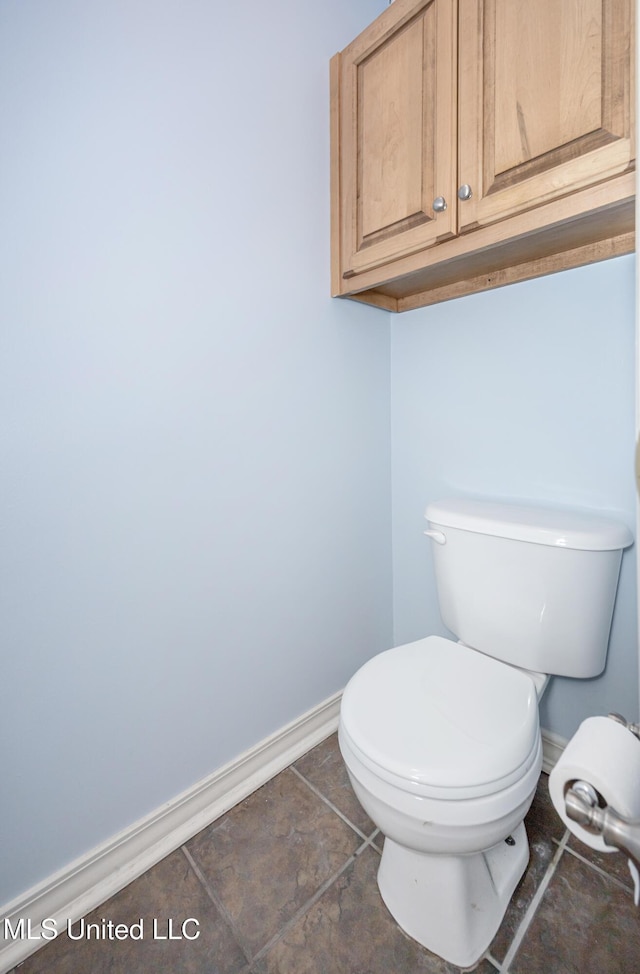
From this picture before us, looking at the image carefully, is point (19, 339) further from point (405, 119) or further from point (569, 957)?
point (569, 957)

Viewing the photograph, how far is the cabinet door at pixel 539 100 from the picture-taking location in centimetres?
76

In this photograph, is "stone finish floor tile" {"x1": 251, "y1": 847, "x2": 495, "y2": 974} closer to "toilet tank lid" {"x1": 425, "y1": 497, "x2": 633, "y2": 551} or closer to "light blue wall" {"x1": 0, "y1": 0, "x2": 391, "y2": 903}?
"light blue wall" {"x1": 0, "y1": 0, "x2": 391, "y2": 903}

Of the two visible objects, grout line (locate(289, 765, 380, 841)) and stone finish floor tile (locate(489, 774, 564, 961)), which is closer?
stone finish floor tile (locate(489, 774, 564, 961))

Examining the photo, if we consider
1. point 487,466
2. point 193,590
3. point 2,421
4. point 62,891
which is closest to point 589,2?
point 487,466

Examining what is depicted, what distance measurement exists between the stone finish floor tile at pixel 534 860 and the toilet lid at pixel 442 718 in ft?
1.31

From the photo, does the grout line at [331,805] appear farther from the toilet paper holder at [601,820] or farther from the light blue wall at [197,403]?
Answer: the toilet paper holder at [601,820]

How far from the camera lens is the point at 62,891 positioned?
91cm

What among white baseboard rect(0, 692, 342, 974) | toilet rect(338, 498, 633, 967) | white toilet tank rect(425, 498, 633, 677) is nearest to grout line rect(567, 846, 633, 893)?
toilet rect(338, 498, 633, 967)

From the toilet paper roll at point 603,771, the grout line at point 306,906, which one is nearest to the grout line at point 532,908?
the grout line at point 306,906

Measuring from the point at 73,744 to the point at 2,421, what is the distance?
0.69 meters

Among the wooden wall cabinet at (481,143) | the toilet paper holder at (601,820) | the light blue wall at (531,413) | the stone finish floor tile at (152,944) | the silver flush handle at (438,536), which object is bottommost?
the stone finish floor tile at (152,944)

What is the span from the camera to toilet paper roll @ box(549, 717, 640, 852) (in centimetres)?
44

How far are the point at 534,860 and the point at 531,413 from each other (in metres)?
1.09

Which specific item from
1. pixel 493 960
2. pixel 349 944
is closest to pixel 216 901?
pixel 349 944
